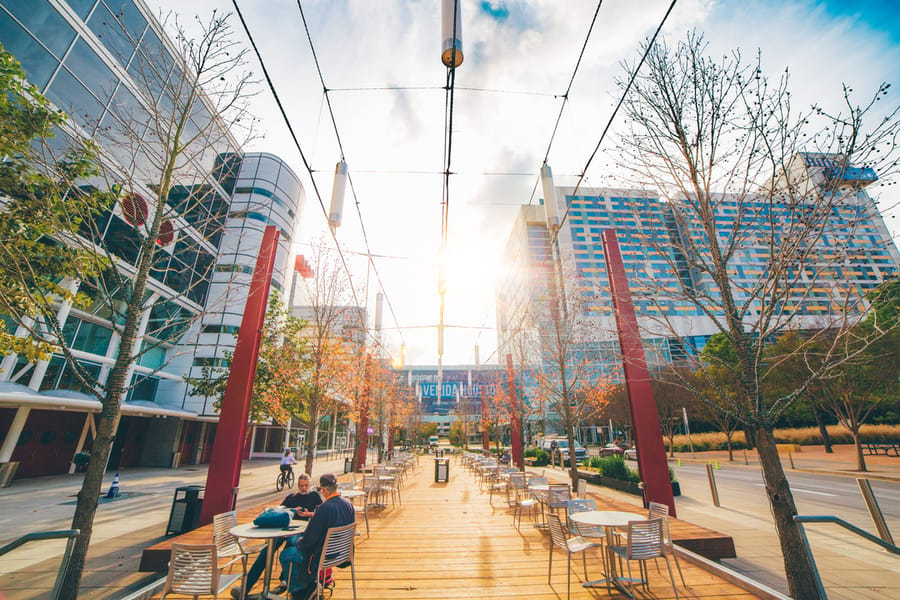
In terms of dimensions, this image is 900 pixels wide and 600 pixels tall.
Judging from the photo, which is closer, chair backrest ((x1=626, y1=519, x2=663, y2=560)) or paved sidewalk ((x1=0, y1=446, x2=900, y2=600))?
chair backrest ((x1=626, y1=519, x2=663, y2=560))

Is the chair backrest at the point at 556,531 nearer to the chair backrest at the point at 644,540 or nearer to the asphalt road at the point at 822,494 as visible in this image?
the chair backrest at the point at 644,540

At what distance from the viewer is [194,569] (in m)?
3.95

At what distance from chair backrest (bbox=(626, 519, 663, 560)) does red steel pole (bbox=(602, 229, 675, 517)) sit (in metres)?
3.61

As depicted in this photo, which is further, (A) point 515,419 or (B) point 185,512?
(A) point 515,419

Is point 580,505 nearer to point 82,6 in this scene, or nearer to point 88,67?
point 88,67

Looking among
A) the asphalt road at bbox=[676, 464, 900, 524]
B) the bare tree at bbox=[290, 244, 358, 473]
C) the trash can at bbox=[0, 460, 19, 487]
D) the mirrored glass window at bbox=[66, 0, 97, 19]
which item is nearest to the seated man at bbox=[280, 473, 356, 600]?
the bare tree at bbox=[290, 244, 358, 473]

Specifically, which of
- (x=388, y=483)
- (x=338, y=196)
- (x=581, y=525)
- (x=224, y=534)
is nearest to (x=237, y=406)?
(x=224, y=534)

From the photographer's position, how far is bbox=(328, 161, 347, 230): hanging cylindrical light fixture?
5.11 meters

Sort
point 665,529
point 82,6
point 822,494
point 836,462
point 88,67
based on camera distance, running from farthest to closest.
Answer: point 836,462 → point 88,67 → point 82,6 → point 822,494 → point 665,529

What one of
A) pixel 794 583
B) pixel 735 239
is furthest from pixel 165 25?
pixel 794 583

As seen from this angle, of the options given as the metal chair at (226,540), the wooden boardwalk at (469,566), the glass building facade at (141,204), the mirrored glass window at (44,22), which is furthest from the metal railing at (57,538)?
the mirrored glass window at (44,22)

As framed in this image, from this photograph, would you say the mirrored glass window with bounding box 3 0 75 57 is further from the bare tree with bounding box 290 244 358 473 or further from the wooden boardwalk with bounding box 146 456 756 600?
the wooden boardwalk with bounding box 146 456 756 600

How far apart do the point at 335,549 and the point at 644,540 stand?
3886 mm

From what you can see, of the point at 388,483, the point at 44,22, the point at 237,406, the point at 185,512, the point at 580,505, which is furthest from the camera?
the point at 44,22
